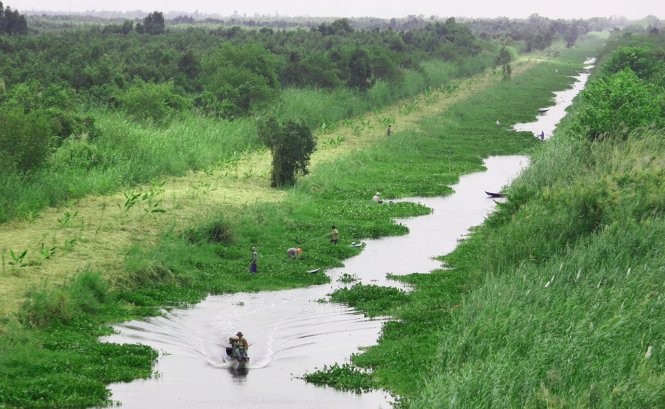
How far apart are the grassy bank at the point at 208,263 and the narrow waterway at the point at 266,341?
2.23 feet

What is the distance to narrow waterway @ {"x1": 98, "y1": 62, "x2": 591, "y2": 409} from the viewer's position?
72.4ft

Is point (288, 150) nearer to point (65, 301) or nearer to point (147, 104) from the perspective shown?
point (147, 104)

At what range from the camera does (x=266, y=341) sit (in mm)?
26344

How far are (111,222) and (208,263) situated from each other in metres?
4.13

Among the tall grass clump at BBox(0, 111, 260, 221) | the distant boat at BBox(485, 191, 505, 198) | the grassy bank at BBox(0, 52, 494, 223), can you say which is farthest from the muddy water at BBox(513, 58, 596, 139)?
the tall grass clump at BBox(0, 111, 260, 221)

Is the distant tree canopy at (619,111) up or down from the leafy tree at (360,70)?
up

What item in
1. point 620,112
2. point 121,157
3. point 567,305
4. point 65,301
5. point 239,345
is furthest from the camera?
point 620,112

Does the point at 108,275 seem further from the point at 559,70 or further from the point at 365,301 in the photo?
the point at 559,70

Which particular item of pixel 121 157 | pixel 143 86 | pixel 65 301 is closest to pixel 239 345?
pixel 65 301

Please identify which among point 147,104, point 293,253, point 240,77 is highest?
point 240,77

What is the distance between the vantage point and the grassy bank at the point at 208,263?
73.7 ft

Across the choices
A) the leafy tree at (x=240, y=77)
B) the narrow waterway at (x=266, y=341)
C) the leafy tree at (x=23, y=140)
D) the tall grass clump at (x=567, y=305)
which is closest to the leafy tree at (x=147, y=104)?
the leafy tree at (x=240, y=77)

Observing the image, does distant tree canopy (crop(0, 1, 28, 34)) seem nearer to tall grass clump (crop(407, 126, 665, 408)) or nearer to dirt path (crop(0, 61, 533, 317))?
dirt path (crop(0, 61, 533, 317))

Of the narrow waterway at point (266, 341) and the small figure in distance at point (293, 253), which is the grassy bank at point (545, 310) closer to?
the narrow waterway at point (266, 341)
